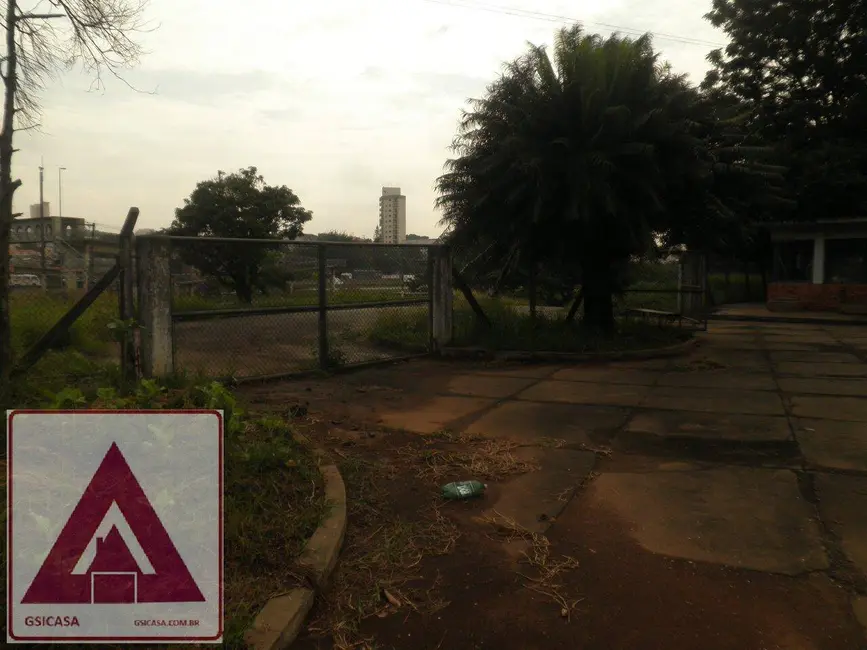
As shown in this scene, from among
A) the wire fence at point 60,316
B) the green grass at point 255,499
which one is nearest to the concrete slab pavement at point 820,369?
the green grass at point 255,499

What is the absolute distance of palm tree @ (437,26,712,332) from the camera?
387 inches

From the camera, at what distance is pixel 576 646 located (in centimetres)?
270

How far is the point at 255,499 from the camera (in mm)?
3627

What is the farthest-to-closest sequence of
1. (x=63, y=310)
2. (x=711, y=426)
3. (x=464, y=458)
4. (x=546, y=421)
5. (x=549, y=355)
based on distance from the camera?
(x=549, y=355) → (x=63, y=310) → (x=546, y=421) → (x=711, y=426) → (x=464, y=458)

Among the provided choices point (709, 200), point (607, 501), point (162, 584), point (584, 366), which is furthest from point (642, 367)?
point (162, 584)

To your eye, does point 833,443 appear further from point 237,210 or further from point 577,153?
point 237,210

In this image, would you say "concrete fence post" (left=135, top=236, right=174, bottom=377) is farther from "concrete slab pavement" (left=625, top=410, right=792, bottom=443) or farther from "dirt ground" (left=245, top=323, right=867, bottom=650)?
"concrete slab pavement" (left=625, top=410, right=792, bottom=443)

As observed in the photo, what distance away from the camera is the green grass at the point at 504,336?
10.6m

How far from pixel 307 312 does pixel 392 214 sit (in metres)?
40.0

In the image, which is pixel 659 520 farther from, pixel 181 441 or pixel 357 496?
pixel 181 441

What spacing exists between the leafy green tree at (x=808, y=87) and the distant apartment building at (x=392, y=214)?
25280 mm

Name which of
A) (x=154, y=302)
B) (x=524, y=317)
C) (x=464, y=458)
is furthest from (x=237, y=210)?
(x=464, y=458)

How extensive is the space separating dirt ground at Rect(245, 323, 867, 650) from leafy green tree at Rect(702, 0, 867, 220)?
16547 mm

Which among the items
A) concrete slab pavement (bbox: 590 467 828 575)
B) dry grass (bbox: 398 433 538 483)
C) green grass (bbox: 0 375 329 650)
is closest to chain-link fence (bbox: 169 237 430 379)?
green grass (bbox: 0 375 329 650)
